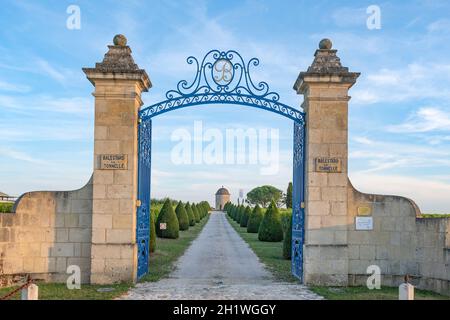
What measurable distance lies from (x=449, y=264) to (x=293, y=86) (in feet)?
15.7

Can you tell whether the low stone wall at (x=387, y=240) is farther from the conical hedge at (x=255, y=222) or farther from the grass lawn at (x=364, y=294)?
the conical hedge at (x=255, y=222)

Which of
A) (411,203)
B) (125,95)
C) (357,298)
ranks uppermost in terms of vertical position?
(125,95)

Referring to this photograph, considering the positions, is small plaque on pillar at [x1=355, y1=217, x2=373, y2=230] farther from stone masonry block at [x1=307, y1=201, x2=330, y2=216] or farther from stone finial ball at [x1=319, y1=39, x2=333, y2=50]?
stone finial ball at [x1=319, y1=39, x2=333, y2=50]

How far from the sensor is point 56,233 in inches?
376

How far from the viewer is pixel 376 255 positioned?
9.56 m

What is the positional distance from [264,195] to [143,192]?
97.8 metres

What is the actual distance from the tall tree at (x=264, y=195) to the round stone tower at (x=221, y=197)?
32.8ft

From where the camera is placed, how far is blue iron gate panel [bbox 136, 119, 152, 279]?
32.4ft

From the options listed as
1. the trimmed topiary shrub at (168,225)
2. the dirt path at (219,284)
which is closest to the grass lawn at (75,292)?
the dirt path at (219,284)

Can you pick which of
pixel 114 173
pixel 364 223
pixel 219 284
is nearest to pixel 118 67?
pixel 114 173

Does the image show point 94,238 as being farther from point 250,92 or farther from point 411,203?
point 411,203

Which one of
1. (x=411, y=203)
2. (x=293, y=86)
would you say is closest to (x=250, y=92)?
(x=293, y=86)

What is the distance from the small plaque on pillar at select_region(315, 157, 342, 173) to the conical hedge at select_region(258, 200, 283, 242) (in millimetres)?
12236
